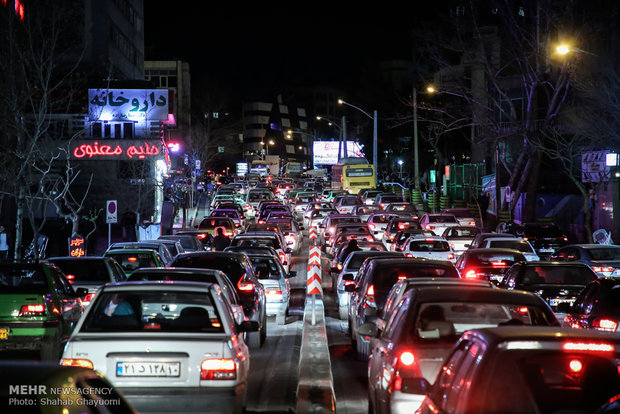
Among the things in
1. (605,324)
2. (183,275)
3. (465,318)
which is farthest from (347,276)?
(465,318)

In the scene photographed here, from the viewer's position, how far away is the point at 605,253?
71.1 feet

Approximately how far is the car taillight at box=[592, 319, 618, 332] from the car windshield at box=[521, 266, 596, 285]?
4322 mm

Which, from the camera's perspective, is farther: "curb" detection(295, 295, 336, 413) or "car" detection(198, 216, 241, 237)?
"car" detection(198, 216, 241, 237)

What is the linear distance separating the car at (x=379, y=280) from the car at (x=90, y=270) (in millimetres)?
4687

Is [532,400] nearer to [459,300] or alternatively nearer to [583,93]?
[459,300]

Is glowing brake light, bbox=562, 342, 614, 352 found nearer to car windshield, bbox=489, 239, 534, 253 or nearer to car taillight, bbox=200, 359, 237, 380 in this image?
car taillight, bbox=200, 359, 237, 380

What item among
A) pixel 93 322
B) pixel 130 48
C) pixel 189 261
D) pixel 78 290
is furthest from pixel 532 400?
pixel 130 48

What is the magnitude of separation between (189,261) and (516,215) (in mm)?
40041

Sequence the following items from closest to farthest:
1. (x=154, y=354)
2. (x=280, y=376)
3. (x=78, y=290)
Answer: (x=154, y=354) < (x=280, y=376) < (x=78, y=290)

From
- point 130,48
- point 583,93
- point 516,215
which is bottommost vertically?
point 516,215

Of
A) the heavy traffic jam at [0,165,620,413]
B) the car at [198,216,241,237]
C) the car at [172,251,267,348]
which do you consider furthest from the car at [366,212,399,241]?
the car at [172,251,267,348]

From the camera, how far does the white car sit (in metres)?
25.0

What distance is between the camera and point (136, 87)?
57.7 metres

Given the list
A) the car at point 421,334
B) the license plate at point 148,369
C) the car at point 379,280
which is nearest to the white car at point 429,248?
the car at point 379,280
